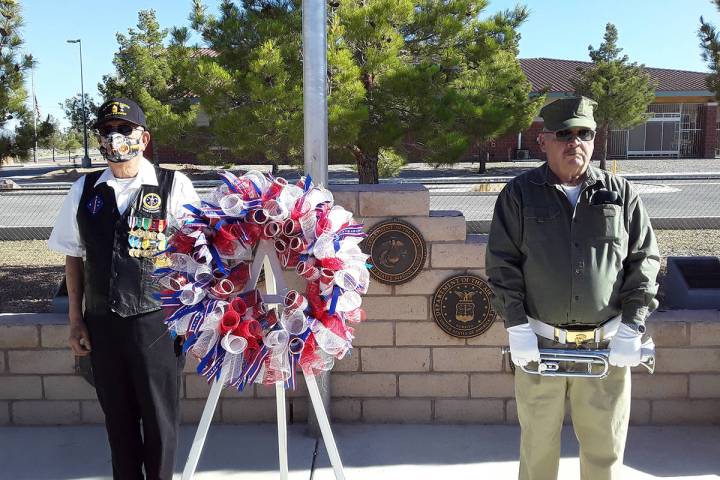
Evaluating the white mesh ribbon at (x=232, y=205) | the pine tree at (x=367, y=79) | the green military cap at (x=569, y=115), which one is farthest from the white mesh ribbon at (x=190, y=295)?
the pine tree at (x=367, y=79)

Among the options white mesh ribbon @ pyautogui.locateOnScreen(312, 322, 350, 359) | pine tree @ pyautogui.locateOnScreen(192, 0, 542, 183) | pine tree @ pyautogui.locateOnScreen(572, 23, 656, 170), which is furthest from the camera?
pine tree @ pyautogui.locateOnScreen(572, 23, 656, 170)

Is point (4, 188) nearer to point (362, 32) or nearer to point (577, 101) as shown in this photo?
point (362, 32)

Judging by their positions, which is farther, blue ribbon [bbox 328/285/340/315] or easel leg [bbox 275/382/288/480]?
easel leg [bbox 275/382/288/480]

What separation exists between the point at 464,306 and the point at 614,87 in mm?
25173

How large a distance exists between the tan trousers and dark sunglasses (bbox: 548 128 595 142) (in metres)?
0.95


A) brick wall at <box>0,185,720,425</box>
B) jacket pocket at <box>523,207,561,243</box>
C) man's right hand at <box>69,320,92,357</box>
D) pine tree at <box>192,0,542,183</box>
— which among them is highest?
pine tree at <box>192,0,542,183</box>

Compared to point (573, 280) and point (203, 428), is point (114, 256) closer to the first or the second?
point (203, 428)

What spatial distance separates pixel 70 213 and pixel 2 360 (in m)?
1.89

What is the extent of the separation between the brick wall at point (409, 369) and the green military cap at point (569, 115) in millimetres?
1397

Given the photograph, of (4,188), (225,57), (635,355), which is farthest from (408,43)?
(4,188)

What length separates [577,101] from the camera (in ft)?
9.36

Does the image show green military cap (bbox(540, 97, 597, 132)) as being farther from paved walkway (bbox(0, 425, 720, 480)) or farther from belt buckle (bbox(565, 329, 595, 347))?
paved walkway (bbox(0, 425, 720, 480))

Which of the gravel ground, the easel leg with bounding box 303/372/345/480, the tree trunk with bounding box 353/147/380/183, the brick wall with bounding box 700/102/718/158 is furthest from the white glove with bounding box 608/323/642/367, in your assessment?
the brick wall with bounding box 700/102/718/158

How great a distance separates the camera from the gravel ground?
21.7 ft
